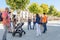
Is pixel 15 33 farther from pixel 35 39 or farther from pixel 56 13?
pixel 56 13

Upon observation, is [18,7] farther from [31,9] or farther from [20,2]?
[31,9]

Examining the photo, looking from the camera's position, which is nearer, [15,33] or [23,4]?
[15,33]

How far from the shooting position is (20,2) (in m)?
57.5

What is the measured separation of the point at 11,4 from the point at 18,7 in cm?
226

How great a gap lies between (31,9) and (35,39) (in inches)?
2295

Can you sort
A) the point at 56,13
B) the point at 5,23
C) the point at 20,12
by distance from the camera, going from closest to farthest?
the point at 5,23, the point at 20,12, the point at 56,13

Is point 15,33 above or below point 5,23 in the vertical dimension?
below

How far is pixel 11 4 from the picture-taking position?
189 feet

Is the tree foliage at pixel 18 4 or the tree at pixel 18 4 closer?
the tree at pixel 18 4

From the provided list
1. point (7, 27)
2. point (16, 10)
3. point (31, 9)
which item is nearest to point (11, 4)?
point (16, 10)

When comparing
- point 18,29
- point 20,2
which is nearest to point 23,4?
point 20,2

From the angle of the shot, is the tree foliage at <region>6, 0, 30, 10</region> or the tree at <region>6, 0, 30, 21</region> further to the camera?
the tree foliage at <region>6, 0, 30, 10</region>

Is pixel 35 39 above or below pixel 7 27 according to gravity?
below

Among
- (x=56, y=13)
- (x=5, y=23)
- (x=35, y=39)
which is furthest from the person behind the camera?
(x=56, y=13)
